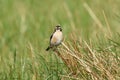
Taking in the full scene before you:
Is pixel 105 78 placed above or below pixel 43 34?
below

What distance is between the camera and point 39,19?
38.3ft

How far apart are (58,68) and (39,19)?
5.71 metres

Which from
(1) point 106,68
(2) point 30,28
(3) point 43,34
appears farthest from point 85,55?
(2) point 30,28

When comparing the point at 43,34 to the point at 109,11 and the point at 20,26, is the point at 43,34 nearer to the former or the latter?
the point at 20,26

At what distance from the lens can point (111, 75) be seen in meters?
5.56

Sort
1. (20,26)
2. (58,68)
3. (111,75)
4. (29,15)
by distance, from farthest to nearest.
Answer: (29,15) → (20,26) → (58,68) → (111,75)

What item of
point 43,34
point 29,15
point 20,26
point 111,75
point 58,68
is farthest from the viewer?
point 29,15

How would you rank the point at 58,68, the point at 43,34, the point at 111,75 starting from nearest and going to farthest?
the point at 111,75, the point at 58,68, the point at 43,34

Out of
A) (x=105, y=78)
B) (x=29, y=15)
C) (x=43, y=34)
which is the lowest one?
(x=105, y=78)

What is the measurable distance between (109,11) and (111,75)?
668 centimetres

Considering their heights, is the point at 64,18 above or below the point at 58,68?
above

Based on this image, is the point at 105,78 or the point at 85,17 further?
the point at 85,17

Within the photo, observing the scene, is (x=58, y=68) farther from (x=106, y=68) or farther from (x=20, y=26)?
(x=20, y=26)

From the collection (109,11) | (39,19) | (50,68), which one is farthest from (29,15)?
(50,68)
